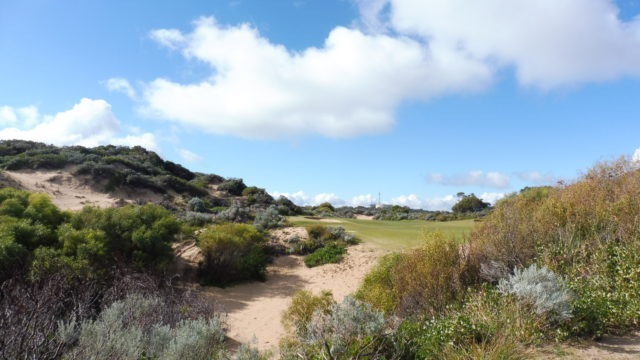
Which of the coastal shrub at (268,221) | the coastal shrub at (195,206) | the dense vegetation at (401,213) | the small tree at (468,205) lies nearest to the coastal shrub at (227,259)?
the coastal shrub at (268,221)

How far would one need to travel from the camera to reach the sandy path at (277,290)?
30.8ft

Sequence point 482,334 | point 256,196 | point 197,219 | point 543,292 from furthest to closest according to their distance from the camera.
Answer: point 256,196
point 197,219
point 543,292
point 482,334

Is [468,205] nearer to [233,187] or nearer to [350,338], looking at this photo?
[233,187]

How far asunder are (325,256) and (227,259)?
13.5ft

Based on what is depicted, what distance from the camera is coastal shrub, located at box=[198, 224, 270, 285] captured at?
13.4m

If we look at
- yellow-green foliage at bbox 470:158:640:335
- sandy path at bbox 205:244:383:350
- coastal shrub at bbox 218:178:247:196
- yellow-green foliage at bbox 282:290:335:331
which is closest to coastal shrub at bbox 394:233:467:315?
yellow-green foliage at bbox 470:158:640:335

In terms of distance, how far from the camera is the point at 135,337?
499cm

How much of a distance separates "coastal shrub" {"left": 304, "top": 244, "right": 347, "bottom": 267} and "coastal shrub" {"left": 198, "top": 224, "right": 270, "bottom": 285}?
2102mm

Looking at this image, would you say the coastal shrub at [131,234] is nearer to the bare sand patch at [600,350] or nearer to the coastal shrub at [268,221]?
the coastal shrub at [268,221]

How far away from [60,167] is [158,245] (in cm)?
1887

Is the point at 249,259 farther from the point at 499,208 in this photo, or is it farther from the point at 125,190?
the point at 125,190

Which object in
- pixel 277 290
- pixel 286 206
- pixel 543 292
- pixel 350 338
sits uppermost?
Result: pixel 286 206

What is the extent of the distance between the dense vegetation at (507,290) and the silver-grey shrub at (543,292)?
2 cm

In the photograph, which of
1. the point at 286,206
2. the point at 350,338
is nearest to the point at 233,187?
the point at 286,206
